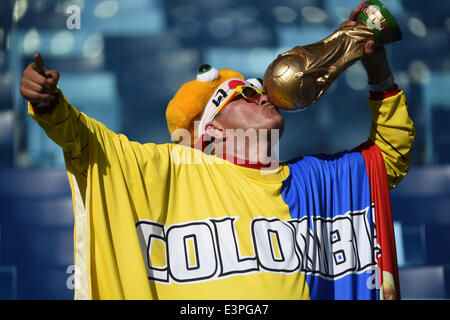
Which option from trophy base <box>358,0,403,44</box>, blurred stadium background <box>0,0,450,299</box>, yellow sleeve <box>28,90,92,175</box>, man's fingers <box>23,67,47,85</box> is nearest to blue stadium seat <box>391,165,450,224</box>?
blurred stadium background <box>0,0,450,299</box>

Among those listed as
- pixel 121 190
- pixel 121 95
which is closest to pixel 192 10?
pixel 121 95

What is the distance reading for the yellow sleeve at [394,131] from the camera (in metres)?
2.14

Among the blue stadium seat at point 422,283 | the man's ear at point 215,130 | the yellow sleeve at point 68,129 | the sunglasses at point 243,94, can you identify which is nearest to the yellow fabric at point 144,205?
the yellow sleeve at point 68,129

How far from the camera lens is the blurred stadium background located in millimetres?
3055

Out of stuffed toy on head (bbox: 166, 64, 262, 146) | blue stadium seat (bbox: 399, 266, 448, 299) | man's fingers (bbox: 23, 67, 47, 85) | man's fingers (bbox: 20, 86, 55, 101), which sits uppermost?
stuffed toy on head (bbox: 166, 64, 262, 146)

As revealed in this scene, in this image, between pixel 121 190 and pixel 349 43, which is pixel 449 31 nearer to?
pixel 349 43

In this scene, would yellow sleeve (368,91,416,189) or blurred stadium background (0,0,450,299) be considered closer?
yellow sleeve (368,91,416,189)

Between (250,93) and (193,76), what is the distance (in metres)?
1.06

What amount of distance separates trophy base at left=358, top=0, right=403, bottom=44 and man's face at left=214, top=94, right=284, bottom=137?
437 mm

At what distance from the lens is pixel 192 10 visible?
3262 mm

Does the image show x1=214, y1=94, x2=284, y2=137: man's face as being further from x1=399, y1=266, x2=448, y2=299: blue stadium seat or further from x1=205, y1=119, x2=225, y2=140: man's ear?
x1=399, y1=266, x2=448, y2=299: blue stadium seat

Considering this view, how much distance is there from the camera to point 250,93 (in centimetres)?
216

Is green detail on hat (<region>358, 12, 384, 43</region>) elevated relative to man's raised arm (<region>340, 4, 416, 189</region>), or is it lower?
elevated

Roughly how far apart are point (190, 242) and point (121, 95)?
1.48m
